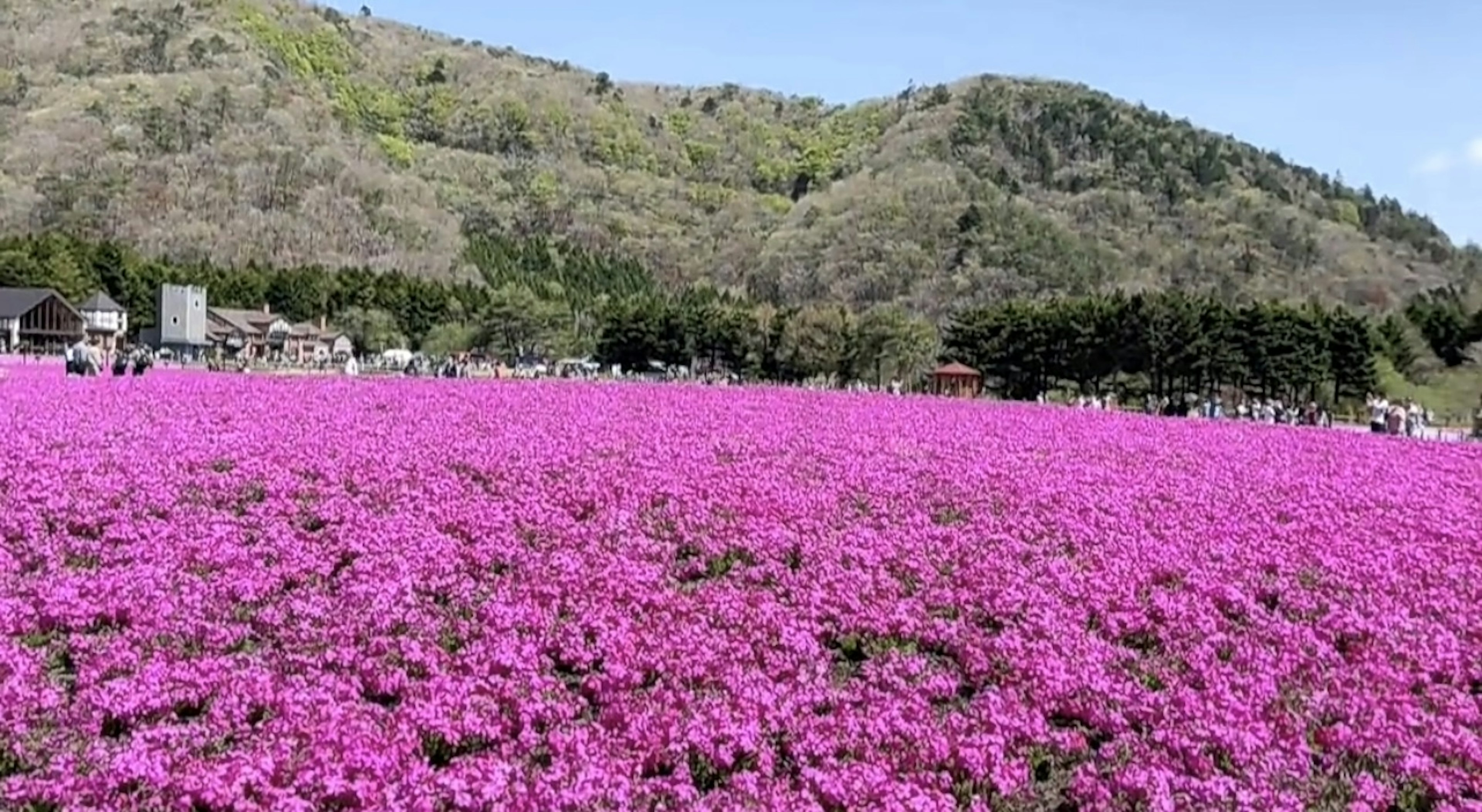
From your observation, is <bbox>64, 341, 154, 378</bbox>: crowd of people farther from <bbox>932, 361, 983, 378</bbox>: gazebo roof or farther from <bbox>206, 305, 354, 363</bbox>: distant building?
<bbox>206, 305, 354, 363</bbox>: distant building

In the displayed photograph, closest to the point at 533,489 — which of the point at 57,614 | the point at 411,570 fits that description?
the point at 411,570

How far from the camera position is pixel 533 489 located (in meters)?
13.9

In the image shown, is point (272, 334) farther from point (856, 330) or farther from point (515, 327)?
point (856, 330)

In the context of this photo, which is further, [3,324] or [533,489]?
[3,324]

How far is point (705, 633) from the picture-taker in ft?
31.2

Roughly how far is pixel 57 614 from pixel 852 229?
165m

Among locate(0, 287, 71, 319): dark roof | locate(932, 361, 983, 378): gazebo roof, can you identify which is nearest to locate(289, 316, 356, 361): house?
locate(0, 287, 71, 319): dark roof

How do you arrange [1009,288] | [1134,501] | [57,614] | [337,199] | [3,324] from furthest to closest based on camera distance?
[337,199] < [1009,288] < [3,324] < [1134,501] < [57,614]

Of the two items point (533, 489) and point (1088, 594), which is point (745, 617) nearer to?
point (1088, 594)

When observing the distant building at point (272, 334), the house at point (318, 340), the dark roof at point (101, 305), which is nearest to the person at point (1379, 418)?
the distant building at point (272, 334)

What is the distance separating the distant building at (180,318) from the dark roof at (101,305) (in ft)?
9.79

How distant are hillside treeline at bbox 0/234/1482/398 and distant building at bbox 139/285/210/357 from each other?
5050mm

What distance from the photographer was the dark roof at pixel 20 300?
82312 mm

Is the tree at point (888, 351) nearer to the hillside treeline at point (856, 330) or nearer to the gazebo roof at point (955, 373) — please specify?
the hillside treeline at point (856, 330)
